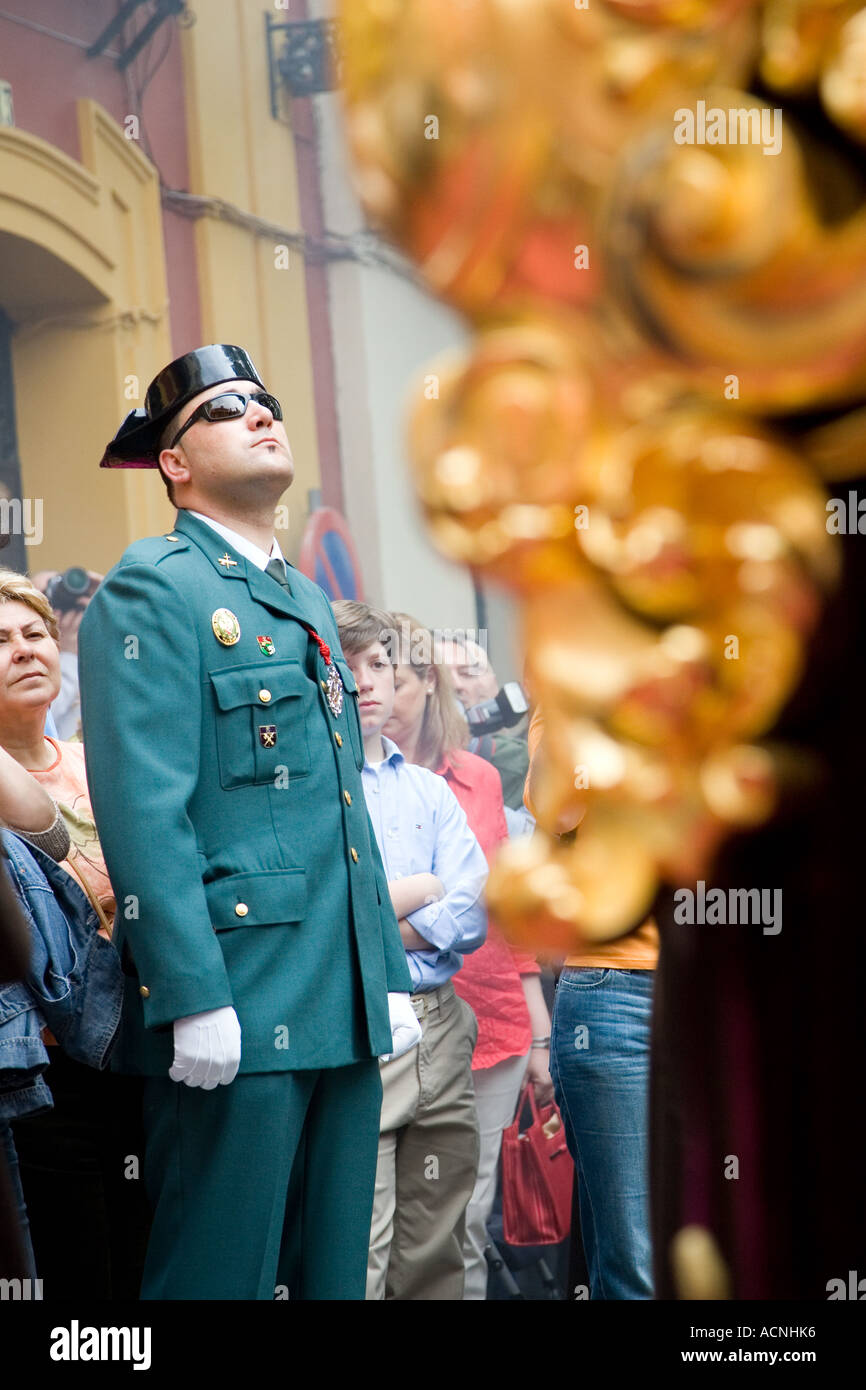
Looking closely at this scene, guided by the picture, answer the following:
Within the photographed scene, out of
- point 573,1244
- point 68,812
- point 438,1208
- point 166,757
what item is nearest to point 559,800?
point 166,757

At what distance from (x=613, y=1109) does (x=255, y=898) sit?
0.64m

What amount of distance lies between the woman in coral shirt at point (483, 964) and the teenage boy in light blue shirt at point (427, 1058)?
0.58ft

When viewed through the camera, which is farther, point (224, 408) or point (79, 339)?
point (79, 339)

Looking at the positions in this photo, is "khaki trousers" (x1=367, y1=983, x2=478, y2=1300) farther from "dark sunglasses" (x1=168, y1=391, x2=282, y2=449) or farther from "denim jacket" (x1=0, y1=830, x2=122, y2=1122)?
"dark sunglasses" (x1=168, y1=391, x2=282, y2=449)

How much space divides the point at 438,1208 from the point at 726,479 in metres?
2.55

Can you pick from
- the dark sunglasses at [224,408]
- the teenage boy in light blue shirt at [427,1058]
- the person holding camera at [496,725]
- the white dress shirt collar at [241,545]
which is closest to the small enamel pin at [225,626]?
the white dress shirt collar at [241,545]

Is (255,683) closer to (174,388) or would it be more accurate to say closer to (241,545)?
(241,545)

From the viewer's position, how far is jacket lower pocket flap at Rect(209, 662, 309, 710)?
1.90m

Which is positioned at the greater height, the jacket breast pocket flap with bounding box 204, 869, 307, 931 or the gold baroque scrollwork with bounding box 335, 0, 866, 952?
the gold baroque scrollwork with bounding box 335, 0, 866, 952

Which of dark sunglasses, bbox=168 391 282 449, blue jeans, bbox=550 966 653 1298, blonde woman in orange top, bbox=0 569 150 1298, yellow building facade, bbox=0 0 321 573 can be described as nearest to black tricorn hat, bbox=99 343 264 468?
dark sunglasses, bbox=168 391 282 449

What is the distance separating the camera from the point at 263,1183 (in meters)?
1.81

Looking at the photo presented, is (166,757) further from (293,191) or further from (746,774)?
(293,191)

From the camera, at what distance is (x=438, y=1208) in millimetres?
2645

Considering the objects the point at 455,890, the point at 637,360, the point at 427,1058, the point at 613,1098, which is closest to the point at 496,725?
the point at 455,890
